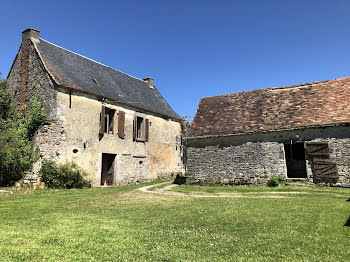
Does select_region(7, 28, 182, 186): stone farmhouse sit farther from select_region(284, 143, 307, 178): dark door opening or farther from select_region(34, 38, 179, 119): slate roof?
select_region(284, 143, 307, 178): dark door opening

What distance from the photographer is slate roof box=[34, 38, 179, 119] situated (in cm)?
1373

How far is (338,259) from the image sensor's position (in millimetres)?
3227

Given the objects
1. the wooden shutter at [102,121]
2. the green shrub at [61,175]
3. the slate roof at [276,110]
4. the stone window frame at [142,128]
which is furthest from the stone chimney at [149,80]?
the green shrub at [61,175]

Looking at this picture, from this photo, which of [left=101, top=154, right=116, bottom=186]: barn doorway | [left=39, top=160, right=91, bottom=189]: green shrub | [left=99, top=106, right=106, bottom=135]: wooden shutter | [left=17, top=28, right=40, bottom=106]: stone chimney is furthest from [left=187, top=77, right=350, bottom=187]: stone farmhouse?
[left=17, top=28, right=40, bottom=106]: stone chimney

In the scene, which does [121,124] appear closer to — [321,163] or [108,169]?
[108,169]

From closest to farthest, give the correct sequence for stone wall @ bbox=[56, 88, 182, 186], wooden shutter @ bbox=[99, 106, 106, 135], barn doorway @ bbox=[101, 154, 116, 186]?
stone wall @ bbox=[56, 88, 182, 186]
wooden shutter @ bbox=[99, 106, 106, 135]
barn doorway @ bbox=[101, 154, 116, 186]

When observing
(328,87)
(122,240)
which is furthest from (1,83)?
(328,87)

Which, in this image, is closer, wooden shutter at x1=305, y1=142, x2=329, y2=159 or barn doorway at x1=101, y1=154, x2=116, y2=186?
wooden shutter at x1=305, y1=142, x2=329, y2=159

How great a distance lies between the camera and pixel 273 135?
12.3 metres

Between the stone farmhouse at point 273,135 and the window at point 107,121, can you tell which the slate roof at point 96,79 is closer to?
the window at point 107,121

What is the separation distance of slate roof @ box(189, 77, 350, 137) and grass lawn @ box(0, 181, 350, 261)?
6147mm

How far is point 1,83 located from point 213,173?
45.7ft

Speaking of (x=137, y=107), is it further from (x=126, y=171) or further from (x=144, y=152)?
(x=126, y=171)

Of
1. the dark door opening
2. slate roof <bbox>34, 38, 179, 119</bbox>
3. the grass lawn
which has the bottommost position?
the grass lawn
